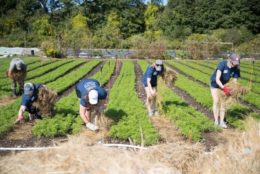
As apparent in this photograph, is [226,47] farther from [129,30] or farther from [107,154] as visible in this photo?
[107,154]

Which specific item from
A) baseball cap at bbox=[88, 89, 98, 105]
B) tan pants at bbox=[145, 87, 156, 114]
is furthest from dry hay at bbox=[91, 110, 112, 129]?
tan pants at bbox=[145, 87, 156, 114]

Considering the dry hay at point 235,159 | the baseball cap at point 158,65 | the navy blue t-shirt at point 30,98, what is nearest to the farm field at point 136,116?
the navy blue t-shirt at point 30,98

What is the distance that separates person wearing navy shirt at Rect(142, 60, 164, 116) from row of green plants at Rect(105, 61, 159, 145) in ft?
1.27

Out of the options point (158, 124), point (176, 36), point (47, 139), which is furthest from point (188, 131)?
point (176, 36)

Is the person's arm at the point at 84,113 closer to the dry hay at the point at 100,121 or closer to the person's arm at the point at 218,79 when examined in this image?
the dry hay at the point at 100,121

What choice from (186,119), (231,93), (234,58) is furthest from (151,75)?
(234,58)

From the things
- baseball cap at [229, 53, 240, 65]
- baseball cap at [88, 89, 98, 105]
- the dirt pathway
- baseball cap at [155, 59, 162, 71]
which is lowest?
the dirt pathway

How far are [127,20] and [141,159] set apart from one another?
220 ft

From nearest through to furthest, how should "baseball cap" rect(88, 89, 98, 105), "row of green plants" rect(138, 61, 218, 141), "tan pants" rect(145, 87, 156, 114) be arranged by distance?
"baseball cap" rect(88, 89, 98, 105) → "row of green plants" rect(138, 61, 218, 141) → "tan pants" rect(145, 87, 156, 114)

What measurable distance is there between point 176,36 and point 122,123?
5873 centimetres

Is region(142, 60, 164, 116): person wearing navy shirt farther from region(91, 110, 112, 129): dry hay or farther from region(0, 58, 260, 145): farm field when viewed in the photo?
region(91, 110, 112, 129): dry hay

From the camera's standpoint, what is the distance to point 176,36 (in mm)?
67000

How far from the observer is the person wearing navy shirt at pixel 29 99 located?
9.03 metres

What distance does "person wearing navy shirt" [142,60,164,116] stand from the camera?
10.6 metres
